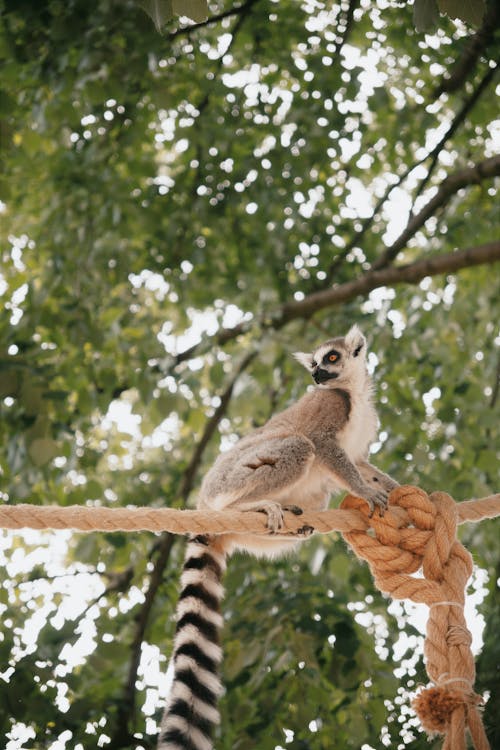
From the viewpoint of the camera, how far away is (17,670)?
10.8 feet

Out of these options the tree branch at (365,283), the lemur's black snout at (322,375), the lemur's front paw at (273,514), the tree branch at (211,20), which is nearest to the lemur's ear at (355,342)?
the lemur's black snout at (322,375)

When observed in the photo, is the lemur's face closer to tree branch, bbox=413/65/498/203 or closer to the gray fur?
the gray fur

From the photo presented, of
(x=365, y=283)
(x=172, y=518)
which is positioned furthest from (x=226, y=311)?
(x=172, y=518)

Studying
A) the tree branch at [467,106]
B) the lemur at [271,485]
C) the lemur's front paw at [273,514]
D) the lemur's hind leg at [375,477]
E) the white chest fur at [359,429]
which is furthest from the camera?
the tree branch at [467,106]

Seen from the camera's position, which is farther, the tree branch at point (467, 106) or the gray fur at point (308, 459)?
the tree branch at point (467, 106)

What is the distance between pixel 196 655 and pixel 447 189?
3.51m

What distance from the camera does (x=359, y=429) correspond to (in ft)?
12.1

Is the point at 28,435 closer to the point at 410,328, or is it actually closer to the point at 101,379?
the point at 101,379

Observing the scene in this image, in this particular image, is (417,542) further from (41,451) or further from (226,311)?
(226,311)

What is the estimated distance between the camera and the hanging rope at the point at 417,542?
1.58 m

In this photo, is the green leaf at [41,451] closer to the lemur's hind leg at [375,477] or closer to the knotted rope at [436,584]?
the lemur's hind leg at [375,477]

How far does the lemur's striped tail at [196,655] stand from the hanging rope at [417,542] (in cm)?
63

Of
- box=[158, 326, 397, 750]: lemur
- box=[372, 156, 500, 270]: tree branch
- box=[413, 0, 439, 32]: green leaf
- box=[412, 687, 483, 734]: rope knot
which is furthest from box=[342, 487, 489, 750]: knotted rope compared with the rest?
box=[372, 156, 500, 270]: tree branch

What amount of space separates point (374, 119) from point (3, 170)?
2.97m
